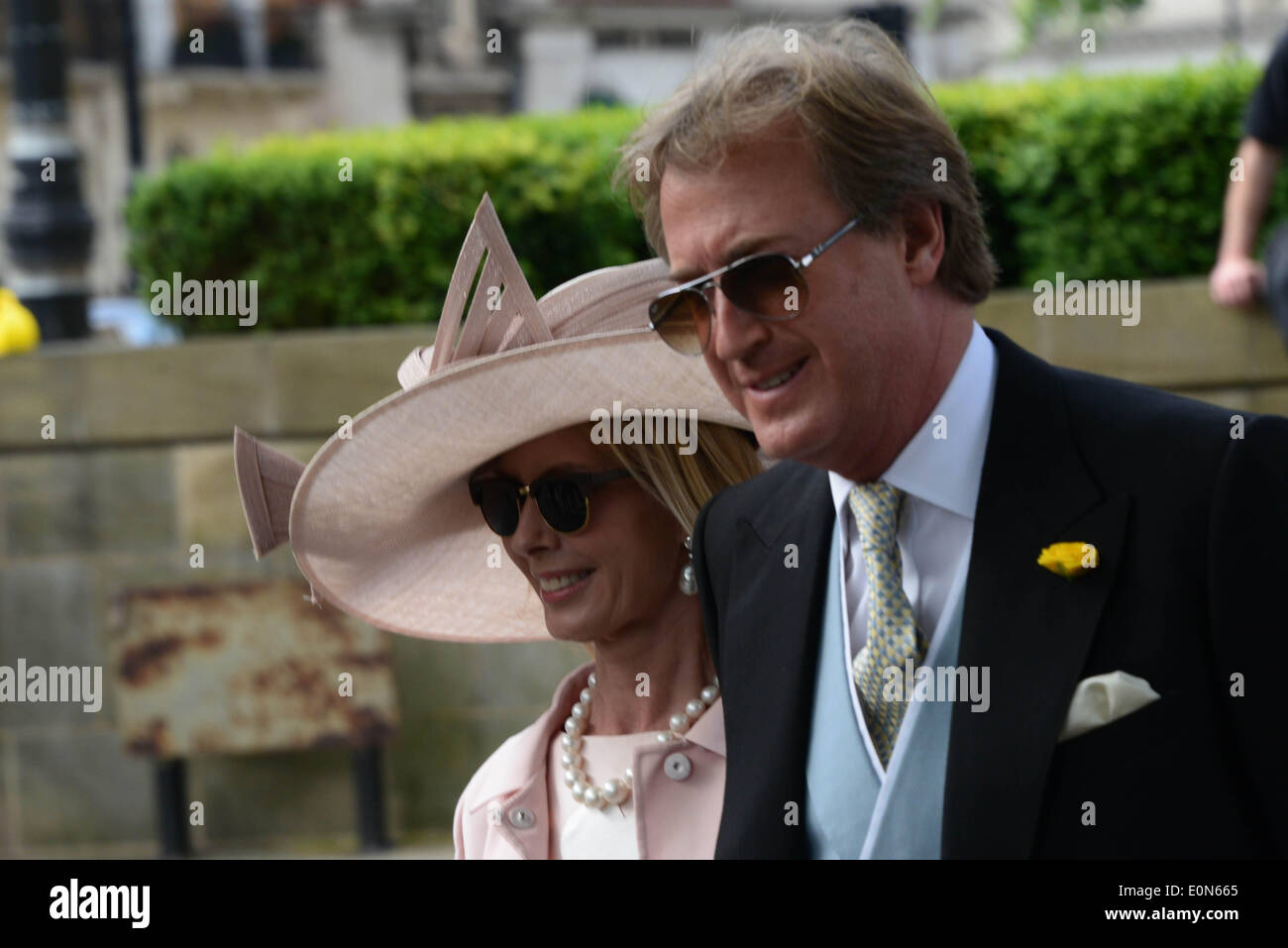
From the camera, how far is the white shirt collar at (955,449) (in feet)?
6.69

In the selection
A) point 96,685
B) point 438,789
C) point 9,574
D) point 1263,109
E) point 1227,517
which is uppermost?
point 1263,109

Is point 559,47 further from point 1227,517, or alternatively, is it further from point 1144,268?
point 1227,517

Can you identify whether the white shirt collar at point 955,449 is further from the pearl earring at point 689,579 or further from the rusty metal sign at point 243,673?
the rusty metal sign at point 243,673

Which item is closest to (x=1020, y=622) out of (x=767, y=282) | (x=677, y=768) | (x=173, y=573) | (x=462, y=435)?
(x=767, y=282)

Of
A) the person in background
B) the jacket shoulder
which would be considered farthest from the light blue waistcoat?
the person in background

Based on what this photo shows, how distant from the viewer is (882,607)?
204 cm

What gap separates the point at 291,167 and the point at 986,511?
506 cm

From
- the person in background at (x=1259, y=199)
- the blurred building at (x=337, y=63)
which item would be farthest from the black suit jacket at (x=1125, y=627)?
the blurred building at (x=337, y=63)

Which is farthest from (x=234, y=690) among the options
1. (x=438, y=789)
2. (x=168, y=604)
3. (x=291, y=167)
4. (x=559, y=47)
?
(x=559, y=47)

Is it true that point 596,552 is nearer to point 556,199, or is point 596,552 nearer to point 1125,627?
point 1125,627

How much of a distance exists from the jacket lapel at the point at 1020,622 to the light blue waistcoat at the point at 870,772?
6 cm

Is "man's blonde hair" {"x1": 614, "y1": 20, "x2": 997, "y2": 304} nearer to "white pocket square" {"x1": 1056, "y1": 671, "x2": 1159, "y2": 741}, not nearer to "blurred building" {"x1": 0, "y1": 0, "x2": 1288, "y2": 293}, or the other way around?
"white pocket square" {"x1": 1056, "y1": 671, "x2": 1159, "y2": 741}

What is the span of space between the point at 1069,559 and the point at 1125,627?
10cm

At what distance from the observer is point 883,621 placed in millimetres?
2035
